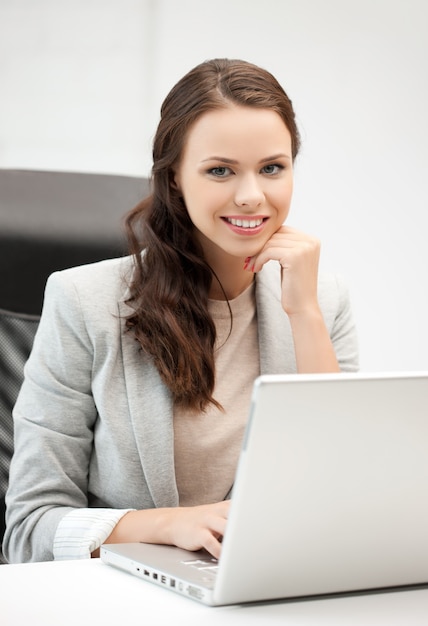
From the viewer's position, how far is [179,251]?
1438 millimetres

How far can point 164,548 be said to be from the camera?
0.99 m

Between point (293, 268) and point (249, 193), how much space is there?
15 cm

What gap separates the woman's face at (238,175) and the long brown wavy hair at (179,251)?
3 cm

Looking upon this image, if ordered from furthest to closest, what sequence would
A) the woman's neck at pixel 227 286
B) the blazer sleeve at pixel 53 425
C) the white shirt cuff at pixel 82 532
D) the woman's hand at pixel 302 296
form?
the woman's neck at pixel 227 286 < the woman's hand at pixel 302 296 < the blazer sleeve at pixel 53 425 < the white shirt cuff at pixel 82 532

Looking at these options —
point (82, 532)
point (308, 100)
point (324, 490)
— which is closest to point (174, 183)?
point (82, 532)

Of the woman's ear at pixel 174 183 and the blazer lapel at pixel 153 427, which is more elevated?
the woman's ear at pixel 174 183

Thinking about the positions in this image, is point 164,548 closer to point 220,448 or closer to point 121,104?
point 220,448

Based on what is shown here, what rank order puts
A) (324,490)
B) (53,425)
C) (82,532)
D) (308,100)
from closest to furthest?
(324,490) → (82,532) → (53,425) → (308,100)

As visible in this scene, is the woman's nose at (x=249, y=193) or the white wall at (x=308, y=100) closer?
the woman's nose at (x=249, y=193)

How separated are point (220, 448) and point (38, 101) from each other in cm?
132

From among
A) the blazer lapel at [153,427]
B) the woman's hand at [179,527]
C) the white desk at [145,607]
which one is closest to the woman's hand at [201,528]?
the woman's hand at [179,527]

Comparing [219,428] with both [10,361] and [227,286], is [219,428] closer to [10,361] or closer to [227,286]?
[227,286]

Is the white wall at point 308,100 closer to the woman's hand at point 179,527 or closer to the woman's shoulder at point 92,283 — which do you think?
the woman's shoulder at point 92,283

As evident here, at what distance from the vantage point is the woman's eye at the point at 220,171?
1.33m
